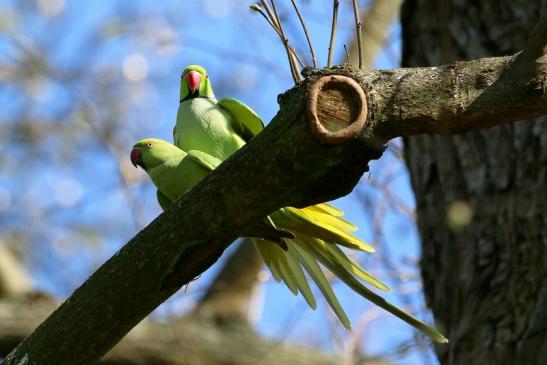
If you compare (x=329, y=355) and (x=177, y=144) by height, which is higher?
(x=177, y=144)

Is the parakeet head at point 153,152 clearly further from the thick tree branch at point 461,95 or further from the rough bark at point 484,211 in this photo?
the rough bark at point 484,211

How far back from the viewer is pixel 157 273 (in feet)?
6.05

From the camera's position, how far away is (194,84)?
2.56 m

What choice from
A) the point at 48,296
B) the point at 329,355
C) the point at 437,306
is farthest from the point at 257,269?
the point at 437,306

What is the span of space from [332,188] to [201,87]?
3.00 feet

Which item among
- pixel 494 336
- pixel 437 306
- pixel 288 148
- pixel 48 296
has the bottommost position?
pixel 494 336

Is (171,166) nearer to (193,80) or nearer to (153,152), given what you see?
(153,152)

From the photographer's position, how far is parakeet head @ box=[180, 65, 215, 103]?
2.55m

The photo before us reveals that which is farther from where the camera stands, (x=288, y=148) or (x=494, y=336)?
(x=494, y=336)

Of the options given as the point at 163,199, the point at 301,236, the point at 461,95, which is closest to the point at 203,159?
the point at 163,199

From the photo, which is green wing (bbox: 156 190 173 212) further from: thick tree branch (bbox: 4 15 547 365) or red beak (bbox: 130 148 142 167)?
thick tree branch (bbox: 4 15 547 365)

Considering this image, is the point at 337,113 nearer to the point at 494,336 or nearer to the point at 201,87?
the point at 201,87

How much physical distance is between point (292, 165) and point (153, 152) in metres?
0.66

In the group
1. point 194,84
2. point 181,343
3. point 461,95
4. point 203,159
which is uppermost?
point 194,84
